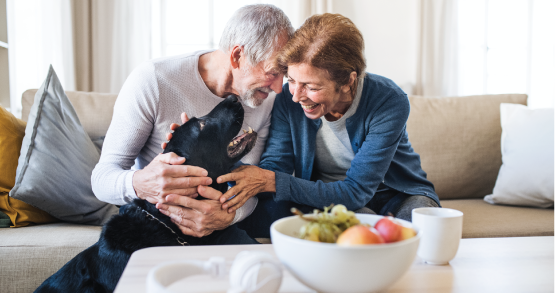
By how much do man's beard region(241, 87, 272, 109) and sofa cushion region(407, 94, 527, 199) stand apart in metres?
0.89

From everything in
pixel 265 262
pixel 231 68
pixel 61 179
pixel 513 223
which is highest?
pixel 231 68

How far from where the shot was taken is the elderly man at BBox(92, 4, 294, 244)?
1.15 metres

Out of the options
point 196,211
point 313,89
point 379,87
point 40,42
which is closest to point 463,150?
point 379,87

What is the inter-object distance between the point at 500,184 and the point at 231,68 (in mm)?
1279

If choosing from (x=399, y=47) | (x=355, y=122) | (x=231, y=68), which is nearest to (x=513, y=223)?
(x=355, y=122)

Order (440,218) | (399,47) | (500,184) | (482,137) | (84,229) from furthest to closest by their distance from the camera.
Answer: (399,47), (482,137), (500,184), (84,229), (440,218)

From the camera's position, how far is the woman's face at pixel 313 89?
1.21 meters

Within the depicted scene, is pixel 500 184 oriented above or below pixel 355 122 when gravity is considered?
below

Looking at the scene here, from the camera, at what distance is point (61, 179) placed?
4.52 feet

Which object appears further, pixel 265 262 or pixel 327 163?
pixel 327 163

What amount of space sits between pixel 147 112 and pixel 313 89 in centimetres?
51

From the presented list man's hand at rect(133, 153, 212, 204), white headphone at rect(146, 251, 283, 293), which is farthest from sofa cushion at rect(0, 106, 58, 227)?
white headphone at rect(146, 251, 283, 293)

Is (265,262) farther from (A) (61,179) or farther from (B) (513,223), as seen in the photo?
(B) (513,223)

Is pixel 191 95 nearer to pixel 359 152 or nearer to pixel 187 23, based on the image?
pixel 359 152
